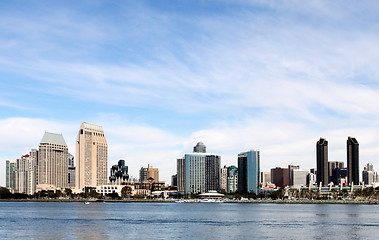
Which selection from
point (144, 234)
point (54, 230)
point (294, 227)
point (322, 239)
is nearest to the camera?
point (322, 239)

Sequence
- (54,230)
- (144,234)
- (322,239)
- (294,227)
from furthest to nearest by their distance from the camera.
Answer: (294,227)
(54,230)
(144,234)
(322,239)

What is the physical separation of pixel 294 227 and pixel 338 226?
28.8ft

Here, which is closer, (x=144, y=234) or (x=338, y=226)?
(x=144, y=234)

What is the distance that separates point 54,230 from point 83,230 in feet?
15.6

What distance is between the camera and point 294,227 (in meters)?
99.2

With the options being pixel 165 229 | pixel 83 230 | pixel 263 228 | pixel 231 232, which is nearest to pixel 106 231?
pixel 83 230

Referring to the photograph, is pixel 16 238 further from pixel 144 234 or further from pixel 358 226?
pixel 358 226

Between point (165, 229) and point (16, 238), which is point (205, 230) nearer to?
point (165, 229)

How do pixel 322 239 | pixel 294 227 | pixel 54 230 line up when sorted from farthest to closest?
Answer: pixel 294 227 < pixel 54 230 < pixel 322 239

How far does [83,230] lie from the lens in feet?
299

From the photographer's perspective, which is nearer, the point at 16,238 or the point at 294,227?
the point at 16,238

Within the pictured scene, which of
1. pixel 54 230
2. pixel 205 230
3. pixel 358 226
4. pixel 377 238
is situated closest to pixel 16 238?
pixel 54 230

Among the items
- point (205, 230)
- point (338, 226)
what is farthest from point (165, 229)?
point (338, 226)

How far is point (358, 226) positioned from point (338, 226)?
380cm
